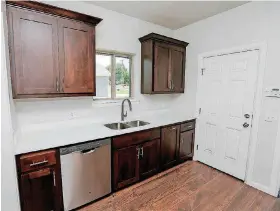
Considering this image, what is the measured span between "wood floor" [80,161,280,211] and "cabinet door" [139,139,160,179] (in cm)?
13

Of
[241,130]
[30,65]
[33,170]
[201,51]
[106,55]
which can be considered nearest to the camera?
[33,170]

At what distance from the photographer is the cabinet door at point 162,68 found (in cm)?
281

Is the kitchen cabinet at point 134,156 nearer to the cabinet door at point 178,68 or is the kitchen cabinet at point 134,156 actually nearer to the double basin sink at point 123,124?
the double basin sink at point 123,124

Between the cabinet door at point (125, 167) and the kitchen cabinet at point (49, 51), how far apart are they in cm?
94

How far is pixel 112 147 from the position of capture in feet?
6.89

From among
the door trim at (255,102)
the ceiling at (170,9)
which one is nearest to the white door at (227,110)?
the door trim at (255,102)

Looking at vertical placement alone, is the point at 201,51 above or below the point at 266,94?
above

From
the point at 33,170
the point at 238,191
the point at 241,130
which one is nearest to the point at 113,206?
the point at 33,170

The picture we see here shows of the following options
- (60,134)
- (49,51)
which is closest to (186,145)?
(60,134)

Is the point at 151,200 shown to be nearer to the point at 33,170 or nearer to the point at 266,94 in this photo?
the point at 33,170

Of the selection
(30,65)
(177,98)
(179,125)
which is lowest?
(179,125)

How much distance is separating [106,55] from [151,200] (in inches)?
89.2

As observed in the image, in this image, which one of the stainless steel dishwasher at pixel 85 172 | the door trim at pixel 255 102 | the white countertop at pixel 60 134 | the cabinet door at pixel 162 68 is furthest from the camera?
the cabinet door at pixel 162 68

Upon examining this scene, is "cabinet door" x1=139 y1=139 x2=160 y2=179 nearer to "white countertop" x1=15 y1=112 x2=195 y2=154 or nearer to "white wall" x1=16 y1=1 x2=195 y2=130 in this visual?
"white countertop" x1=15 y1=112 x2=195 y2=154
